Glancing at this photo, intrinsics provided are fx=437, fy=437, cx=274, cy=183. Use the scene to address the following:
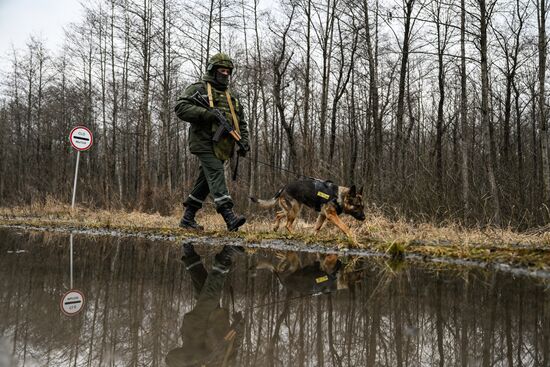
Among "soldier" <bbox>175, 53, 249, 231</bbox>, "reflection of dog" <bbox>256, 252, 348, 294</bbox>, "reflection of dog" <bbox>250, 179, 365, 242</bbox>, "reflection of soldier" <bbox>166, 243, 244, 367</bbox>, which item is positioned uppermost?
"soldier" <bbox>175, 53, 249, 231</bbox>

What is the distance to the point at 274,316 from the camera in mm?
2410

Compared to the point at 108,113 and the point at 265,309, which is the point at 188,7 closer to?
the point at 108,113

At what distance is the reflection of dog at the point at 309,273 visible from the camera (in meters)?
3.12

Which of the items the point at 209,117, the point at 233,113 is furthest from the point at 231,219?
the point at 233,113

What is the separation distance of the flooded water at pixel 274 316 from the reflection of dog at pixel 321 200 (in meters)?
2.78

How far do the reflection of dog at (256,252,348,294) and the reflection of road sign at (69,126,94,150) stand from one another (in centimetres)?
852

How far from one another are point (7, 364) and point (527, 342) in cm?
211

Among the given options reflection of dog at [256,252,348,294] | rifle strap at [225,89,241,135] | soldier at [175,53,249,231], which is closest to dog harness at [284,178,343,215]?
soldier at [175,53,249,231]

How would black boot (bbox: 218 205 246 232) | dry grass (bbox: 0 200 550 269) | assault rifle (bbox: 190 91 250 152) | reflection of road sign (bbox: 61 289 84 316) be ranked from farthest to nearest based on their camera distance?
assault rifle (bbox: 190 91 250 152), black boot (bbox: 218 205 246 232), dry grass (bbox: 0 200 550 269), reflection of road sign (bbox: 61 289 84 316)

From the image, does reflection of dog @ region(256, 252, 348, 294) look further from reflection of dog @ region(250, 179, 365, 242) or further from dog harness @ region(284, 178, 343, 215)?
dog harness @ region(284, 178, 343, 215)

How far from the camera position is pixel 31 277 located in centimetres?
355

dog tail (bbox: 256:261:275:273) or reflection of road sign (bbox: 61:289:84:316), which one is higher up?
dog tail (bbox: 256:261:275:273)

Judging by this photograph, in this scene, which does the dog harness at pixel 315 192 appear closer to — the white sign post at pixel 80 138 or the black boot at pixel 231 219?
the black boot at pixel 231 219

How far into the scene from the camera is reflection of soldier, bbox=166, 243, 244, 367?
1.73 meters
